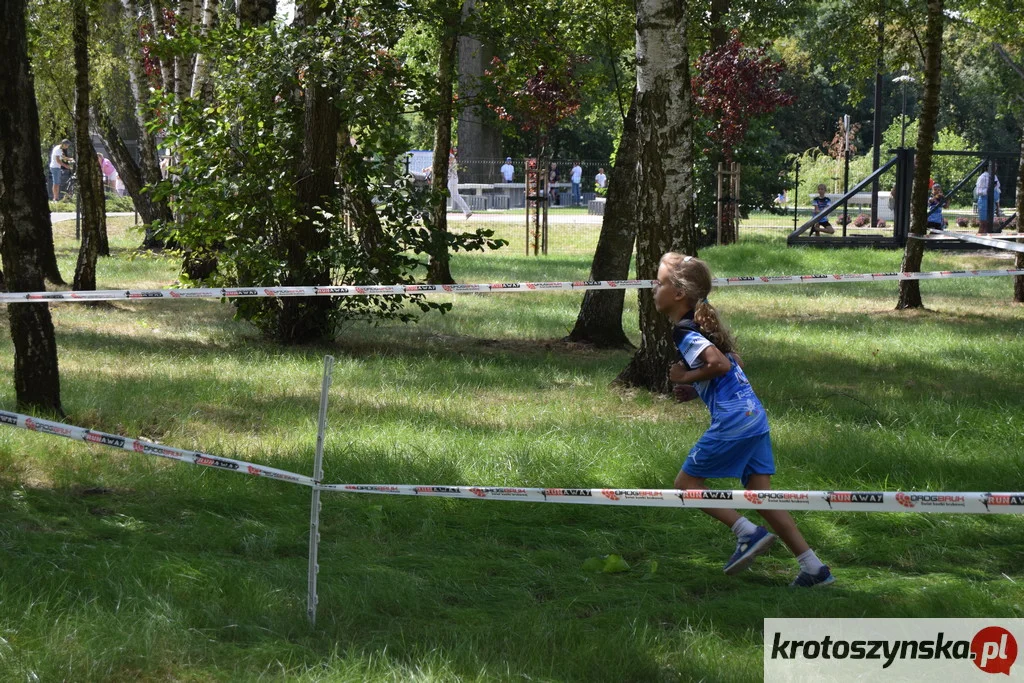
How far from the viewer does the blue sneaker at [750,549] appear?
18.4 ft

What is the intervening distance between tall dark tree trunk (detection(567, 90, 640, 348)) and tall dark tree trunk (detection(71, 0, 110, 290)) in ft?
20.8

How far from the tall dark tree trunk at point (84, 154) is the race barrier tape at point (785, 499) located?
11535mm

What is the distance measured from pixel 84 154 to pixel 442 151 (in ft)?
16.9

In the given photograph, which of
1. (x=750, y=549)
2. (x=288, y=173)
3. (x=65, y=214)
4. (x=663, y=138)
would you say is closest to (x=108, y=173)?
(x=65, y=214)

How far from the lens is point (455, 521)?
6.68 m

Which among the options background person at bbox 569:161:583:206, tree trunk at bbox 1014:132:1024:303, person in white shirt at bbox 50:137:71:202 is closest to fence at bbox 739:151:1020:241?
tree trunk at bbox 1014:132:1024:303

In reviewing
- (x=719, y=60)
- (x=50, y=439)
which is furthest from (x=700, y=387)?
(x=719, y=60)

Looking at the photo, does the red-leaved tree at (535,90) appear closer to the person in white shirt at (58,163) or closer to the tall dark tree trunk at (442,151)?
the tall dark tree trunk at (442,151)

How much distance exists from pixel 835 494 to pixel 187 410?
19.9 feet

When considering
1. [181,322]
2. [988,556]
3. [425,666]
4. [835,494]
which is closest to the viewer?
[835,494]

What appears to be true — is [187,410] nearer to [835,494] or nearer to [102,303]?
[835,494]

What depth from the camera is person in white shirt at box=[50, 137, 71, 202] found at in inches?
1427

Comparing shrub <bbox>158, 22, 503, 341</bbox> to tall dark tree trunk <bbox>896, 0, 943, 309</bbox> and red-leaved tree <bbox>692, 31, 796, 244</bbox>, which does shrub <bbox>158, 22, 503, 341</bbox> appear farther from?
red-leaved tree <bbox>692, 31, 796, 244</bbox>

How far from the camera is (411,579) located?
5.54 meters
